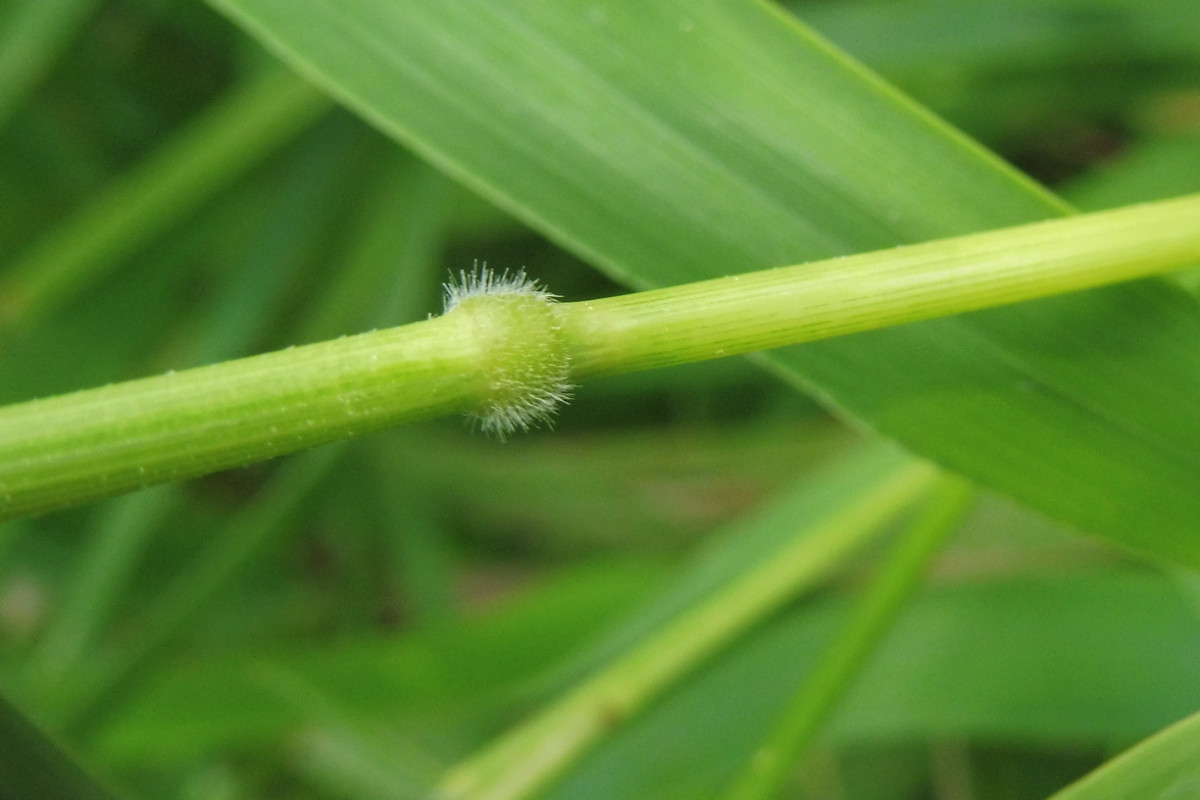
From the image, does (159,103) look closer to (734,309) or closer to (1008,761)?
(734,309)

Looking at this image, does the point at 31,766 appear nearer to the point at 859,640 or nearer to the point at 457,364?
the point at 457,364

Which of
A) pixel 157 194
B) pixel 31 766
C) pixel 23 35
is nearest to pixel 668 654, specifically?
pixel 31 766

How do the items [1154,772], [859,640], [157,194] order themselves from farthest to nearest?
A: 1. [157,194]
2. [859,640]
3. [1154,772]

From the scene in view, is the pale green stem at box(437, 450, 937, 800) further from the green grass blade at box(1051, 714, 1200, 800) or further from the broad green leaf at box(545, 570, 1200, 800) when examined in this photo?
the green grass blade at box(1051, 714, 1200, 800)

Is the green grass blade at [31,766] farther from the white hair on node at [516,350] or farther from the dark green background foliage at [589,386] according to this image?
the white hair on node at [516,350]

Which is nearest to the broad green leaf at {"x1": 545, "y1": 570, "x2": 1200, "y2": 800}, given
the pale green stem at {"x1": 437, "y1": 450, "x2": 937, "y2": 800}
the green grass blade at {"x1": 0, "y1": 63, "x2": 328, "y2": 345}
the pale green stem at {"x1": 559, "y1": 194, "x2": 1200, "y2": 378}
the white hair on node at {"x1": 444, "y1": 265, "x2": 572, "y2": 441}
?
the pale green stem at {"x1": 437, "y1": 450, "x2": 937, "y2": 800}

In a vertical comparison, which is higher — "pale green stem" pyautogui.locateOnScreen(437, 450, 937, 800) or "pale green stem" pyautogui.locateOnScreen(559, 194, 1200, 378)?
"pale green stem" pyautogui.locateOnScreen(437, 450, 937, 800)
